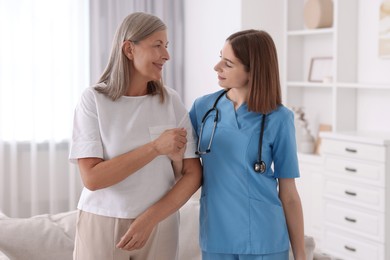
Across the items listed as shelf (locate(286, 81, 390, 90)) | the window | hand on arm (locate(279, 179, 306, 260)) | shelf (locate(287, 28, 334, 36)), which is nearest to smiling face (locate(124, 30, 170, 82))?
hand on arm (locate(279, 179, 306, 260))

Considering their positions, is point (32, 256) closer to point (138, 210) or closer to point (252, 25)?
point (138, 210)

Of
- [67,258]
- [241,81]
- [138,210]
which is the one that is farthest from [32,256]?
[241,81]

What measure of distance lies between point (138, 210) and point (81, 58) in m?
3.82

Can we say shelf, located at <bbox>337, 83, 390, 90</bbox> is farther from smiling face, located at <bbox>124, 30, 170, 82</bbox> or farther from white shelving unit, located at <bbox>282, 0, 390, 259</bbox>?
smiling face, located at <bbox>124, 30, 170, 82</bbox>

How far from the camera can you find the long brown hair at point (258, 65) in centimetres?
186

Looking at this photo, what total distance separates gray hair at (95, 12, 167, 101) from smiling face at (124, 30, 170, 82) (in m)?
0.01

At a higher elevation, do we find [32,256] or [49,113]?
[49,113]

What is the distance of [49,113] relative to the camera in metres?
5.28

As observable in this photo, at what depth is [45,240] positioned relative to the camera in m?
2.41

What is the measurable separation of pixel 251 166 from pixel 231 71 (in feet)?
0.89

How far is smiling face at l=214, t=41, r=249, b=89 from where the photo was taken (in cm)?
188

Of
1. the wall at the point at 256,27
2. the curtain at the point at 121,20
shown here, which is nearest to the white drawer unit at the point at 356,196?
the wall at the point at 256,27

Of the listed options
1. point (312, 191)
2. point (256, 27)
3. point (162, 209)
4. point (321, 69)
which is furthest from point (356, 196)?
point (162, 209)

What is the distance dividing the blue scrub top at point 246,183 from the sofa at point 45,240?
24.5 inches
